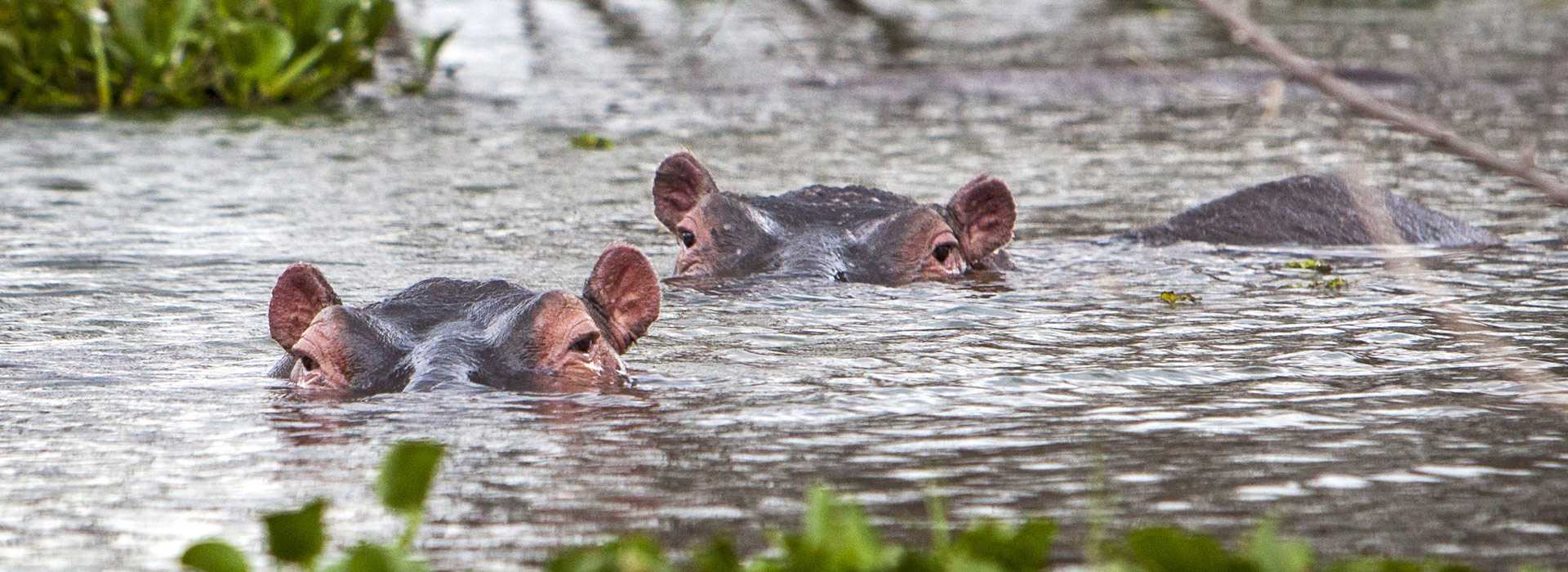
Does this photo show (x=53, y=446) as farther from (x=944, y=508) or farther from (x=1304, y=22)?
(x=1304, y=22)

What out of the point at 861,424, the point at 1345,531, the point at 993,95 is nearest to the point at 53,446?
the point at 861,424

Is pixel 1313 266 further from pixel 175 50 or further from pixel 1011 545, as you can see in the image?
pixel 175 50

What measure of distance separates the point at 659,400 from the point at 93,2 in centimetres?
971

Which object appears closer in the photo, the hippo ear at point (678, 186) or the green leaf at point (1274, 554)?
the green leaf at point (1274, 554)

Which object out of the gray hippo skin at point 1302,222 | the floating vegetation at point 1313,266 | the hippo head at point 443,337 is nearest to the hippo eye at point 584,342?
the hippo head at point 443,337

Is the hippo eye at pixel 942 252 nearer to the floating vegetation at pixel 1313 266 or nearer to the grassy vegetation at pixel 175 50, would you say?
the floating vegetation at pixel 1313 266

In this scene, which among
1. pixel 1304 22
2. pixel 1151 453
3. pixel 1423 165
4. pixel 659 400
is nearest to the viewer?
pixel 1151 453

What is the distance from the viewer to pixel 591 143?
550 inches

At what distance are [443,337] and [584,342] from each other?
1.27ft

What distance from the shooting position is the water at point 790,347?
4.78 m

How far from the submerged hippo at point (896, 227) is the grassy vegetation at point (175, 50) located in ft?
21.3

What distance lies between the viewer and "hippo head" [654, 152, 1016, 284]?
8523 mm

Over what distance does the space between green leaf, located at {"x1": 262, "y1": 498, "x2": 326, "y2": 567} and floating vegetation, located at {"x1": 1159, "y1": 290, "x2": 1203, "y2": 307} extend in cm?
499

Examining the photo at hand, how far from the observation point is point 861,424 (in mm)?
5699
